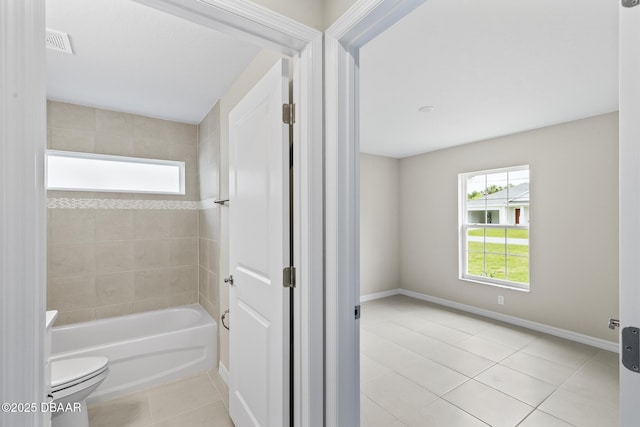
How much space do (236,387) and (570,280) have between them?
3732 mm

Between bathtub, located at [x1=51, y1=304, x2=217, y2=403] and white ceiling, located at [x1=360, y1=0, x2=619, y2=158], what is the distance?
2737 mm

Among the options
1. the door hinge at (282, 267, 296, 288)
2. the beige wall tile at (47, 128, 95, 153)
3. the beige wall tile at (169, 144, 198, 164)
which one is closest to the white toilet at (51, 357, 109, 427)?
the door hinge at (282, 267, 296, 288)

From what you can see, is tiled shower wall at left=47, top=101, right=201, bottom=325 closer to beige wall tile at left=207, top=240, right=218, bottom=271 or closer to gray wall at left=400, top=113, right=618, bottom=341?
beige wall tile at left=207, top=240, right=218, bottom=271

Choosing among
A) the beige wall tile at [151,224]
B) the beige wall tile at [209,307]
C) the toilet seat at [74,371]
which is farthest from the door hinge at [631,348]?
the beige wall tile at [151,224]

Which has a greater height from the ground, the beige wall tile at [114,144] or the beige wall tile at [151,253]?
the beige wall tile at [114,144]

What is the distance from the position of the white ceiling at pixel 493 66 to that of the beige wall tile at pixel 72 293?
3.24 meters

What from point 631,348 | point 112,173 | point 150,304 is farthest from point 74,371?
point 631,348

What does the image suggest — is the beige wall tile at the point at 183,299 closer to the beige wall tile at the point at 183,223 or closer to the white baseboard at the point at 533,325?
the beige wall tile at the point at 183,223

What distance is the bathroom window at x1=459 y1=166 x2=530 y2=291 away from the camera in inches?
152

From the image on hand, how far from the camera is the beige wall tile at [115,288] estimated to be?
292cm

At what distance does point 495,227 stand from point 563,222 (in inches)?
33.4

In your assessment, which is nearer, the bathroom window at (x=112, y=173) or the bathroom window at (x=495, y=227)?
the bathroom window at (x=112, y=173)

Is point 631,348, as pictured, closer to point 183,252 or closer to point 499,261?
point 183,252

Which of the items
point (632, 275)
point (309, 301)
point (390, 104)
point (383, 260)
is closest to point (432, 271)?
point (383, 260)
